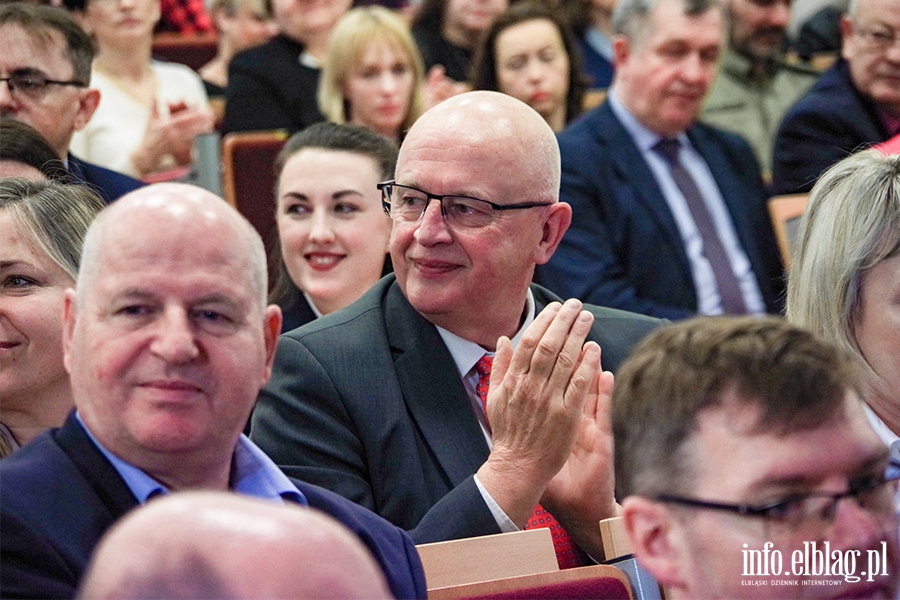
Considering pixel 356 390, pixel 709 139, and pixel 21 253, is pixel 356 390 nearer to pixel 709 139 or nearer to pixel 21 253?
pixel 21 253

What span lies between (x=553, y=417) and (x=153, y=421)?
31.5 inches

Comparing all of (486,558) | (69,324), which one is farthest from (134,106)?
(486,558)

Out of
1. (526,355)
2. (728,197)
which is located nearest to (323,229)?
(526,355)

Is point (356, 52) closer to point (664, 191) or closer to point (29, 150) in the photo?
point (664, 191)

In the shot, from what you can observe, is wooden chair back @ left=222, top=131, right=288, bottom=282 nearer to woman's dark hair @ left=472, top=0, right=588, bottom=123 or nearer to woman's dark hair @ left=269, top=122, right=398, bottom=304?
woman's dark hair @ left=269, top=122, right=398, bottom=304

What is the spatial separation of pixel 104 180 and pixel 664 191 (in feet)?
5.61

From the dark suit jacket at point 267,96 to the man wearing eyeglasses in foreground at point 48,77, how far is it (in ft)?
4.16

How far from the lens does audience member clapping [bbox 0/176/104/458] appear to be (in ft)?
7.60

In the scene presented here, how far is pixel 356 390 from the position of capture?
91.7 inches

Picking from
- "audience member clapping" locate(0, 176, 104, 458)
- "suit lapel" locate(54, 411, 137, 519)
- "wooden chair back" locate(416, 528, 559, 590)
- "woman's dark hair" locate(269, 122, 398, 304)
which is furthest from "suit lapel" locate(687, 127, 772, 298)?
"suit lapel" locate(54, 411, 137, 519)

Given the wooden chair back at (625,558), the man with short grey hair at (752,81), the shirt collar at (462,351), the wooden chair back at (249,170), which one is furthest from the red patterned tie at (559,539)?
the man with short grey hair at (752,81)

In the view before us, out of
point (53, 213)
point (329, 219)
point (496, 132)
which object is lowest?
point (329, 219)

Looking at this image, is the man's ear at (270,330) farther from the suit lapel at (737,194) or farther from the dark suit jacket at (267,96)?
the dark suit jacket at (267,96)

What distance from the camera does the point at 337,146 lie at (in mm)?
3268
